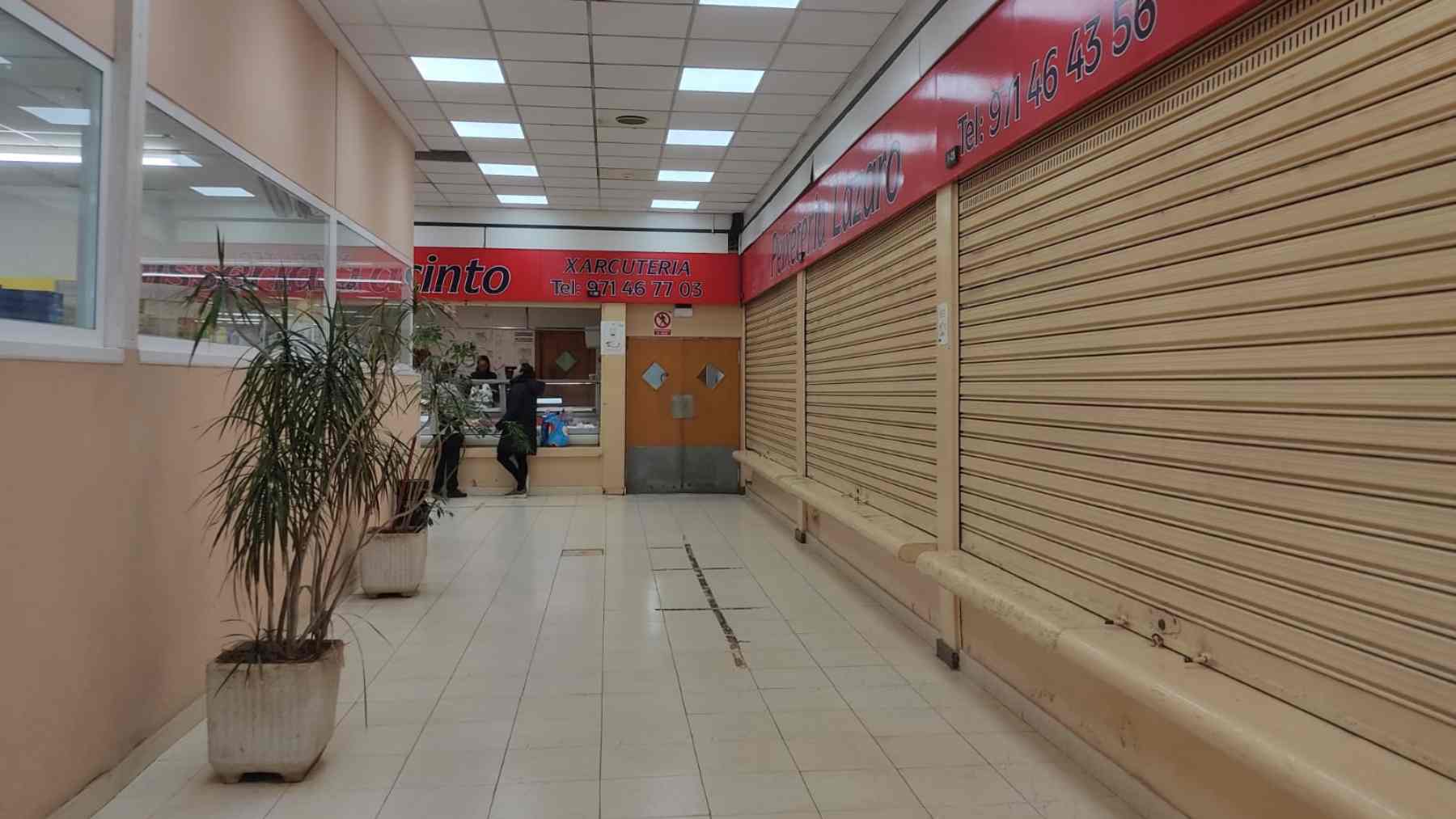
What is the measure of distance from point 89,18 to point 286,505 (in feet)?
5.34

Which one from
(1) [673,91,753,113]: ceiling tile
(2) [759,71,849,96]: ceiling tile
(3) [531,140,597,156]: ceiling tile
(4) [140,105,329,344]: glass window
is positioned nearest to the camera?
(4) [140,105,329,344]: glass window

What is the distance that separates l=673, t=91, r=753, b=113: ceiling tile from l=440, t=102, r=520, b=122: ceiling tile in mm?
1292

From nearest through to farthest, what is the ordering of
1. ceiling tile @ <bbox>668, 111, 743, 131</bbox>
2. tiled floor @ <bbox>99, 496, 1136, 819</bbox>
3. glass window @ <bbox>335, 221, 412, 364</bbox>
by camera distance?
tiled floor @ <bbox>99, 496, 1136, 819</bbox> < glass window @ <bbox>335, 221, 412, 364</bbox> < ceiling tile @ <bbox>668, 111, 743, 131</bbox>

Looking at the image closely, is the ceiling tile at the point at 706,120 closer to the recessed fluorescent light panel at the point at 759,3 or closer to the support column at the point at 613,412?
the recessed fluorescent light panel at the point at 759,3

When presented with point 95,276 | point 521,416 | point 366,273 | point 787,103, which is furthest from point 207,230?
point 521,416

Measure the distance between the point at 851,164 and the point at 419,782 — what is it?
450 cm

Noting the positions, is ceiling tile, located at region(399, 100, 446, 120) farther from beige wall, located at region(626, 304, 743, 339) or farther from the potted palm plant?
beige wall, located at region(626, 304, 743, 339)

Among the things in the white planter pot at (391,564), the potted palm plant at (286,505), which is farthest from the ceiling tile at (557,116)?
the potted palm plant at (286,505)

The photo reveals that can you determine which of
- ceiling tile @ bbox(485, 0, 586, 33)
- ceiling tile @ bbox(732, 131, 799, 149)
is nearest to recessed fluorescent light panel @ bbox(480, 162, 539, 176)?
ceiling tile @ bbox(732, 131, 799, 149)

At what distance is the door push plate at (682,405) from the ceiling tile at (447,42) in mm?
5531

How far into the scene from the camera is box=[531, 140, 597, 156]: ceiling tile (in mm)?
7238

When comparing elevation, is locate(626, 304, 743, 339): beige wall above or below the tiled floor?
above

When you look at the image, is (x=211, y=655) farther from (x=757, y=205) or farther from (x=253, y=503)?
(x=757, y=205)

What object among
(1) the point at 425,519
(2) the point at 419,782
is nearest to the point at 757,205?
(1) the point at 425,519
